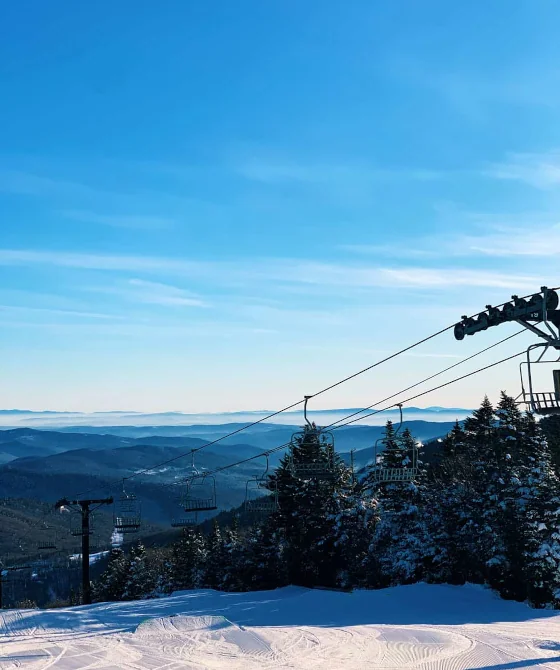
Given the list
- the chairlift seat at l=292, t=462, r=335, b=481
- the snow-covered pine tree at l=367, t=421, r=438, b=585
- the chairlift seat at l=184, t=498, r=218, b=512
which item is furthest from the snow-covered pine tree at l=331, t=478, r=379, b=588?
the chairlift seat at l=292, t=462, r=335, b=481

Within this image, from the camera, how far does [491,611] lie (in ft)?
93.5

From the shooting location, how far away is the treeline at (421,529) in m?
36.5

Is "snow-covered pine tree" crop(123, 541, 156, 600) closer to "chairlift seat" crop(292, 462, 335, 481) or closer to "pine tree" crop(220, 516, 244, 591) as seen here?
"pine tree" crop(220, 516, 244, 591)

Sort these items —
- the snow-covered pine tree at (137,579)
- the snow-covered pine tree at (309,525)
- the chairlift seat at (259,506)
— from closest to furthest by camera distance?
the chairlift seat at (259,506) → the snow-covered pine tree at (309,525) → the snow-covered pine tree at (137,579)

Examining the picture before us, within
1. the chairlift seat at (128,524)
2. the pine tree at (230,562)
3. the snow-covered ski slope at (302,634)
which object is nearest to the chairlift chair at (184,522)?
the chairlift seat at (128,524)

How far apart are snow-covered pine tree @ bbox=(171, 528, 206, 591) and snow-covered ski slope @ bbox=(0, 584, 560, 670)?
1440 inches

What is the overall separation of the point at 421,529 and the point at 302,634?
2107cm

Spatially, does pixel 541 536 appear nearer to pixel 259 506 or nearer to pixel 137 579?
pixel 259 506

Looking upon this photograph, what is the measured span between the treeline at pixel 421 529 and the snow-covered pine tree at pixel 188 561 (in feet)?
24.8

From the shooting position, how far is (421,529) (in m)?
42.0

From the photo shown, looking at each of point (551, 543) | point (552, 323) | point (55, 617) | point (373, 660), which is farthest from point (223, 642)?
point (551, 543)

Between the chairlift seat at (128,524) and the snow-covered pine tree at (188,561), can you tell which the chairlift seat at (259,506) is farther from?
the snow-covered pine tree at (188,561)

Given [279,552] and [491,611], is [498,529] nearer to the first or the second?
[491,611]

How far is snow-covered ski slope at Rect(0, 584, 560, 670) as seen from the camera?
18469mm
